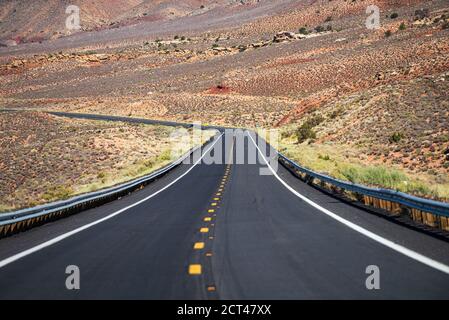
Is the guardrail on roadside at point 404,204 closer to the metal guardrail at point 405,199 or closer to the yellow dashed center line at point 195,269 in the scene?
the metal guardrail at point 405,199

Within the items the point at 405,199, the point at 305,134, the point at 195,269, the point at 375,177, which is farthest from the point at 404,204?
the point at 305,134

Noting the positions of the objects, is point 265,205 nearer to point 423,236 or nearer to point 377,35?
point 423,236

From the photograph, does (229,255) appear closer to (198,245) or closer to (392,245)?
(198,245)

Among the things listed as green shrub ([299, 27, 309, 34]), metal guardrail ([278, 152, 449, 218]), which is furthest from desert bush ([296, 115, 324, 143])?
green shrub ([299, 27, 309, 34])

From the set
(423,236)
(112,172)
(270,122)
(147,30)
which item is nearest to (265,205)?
(423,236)

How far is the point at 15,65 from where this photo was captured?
455ft

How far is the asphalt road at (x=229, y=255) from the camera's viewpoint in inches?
263

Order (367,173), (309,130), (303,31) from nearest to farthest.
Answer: (367,173)
(309,130)
(303,31)

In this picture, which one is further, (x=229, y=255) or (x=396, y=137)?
(x=396, y=137)

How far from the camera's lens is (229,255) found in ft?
29.0

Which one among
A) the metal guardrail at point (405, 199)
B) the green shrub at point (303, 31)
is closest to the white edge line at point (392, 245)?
the metal guardrail at point (405, 199)

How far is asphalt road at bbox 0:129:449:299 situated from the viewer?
6.68 metres

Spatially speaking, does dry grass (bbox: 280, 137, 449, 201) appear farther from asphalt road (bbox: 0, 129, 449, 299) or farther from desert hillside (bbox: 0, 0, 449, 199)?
asphalt road (bbox: 0, 129, 449, 299)

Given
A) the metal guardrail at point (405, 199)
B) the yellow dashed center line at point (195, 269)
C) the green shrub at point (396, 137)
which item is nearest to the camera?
the yellow dashed center line at point (195, 269)
